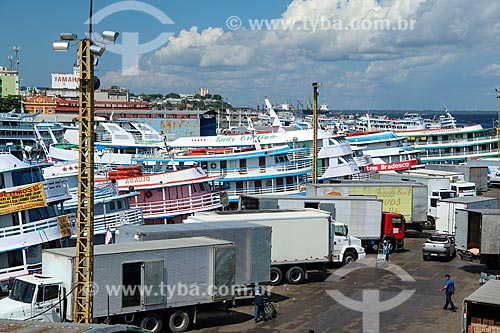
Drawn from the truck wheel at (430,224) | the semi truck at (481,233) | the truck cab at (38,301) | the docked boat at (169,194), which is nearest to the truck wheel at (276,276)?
the semi truck at (481,233)

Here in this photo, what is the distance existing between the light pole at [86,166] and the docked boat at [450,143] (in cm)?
5674

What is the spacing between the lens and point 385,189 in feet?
125

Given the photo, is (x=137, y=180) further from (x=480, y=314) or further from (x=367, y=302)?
(x=480, y=314)

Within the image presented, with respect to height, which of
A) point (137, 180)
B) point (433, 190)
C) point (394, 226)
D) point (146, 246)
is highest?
point (137, 180)

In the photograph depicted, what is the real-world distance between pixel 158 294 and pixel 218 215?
25.0ft

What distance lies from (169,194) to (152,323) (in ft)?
57.7

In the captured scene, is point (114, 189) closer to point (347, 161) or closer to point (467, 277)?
point (467, 277)

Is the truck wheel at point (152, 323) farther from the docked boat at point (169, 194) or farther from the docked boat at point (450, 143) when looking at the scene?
the docked boat at point (450, 143)

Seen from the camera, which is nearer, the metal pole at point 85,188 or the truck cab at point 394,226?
the metal pole at point 85,188

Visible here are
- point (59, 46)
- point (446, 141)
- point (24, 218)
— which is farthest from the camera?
point (446, 141)

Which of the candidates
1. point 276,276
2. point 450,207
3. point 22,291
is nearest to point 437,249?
point 450,207

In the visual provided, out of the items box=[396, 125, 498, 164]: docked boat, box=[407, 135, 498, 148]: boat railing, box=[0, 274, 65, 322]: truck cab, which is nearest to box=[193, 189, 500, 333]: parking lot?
box=[0, 274, 65, 322]: truck cab

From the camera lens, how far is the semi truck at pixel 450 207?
1428 inches

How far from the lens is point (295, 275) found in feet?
86.1
